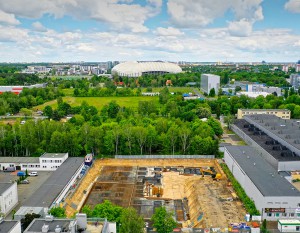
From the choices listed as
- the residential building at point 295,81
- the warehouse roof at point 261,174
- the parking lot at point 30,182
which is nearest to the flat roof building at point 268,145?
the warehouse roof at point 261,174

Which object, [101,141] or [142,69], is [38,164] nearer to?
[101,141]

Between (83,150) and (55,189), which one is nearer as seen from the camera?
(55,189)

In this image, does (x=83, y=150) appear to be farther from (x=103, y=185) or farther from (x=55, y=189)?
→ (x=55, y=189)

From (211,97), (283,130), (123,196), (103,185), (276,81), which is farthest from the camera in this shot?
(276,81)

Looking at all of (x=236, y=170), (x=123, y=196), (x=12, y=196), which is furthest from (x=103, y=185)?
(x=236, y=170)

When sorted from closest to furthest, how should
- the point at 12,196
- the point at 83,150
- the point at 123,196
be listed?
the point at 12,196 < the point at 123,196 < the point at 83,150

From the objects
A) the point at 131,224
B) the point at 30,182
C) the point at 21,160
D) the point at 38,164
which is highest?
the point at 131,224

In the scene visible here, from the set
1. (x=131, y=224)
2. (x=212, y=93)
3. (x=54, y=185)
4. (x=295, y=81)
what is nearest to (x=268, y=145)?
(x=54, y=185)

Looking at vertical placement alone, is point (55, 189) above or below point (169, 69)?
below
